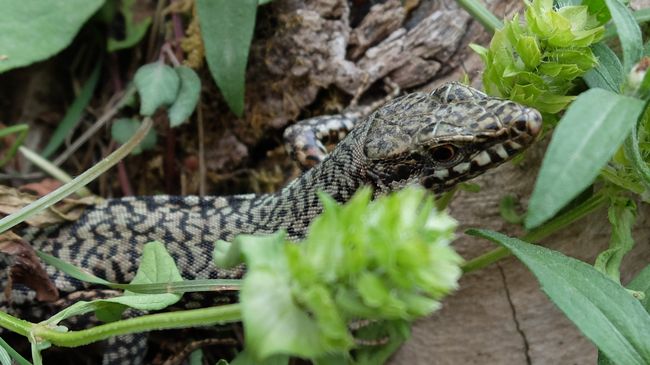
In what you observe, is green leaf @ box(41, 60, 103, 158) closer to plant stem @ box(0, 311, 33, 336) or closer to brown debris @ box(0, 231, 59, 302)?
brown debris @ box(0, 231, 59, 302)

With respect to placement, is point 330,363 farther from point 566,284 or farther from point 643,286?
point 643,286

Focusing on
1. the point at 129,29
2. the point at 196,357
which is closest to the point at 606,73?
the point at 196,357

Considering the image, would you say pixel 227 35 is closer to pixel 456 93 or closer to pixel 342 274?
pixel 456 93

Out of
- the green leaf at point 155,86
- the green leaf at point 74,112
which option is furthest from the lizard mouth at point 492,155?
the green leaf at point 74,112

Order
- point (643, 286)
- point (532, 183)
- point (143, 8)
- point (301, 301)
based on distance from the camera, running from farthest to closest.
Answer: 1. point (143, 8)
2. point (532, 183)
3. point (643, 286)
4. point (301, 301)

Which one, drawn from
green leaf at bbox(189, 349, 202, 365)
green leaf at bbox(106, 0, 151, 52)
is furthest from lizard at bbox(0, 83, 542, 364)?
green leaf at bbox(106, 0, 151, 52)

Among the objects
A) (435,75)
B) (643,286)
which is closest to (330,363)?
(643,286)
